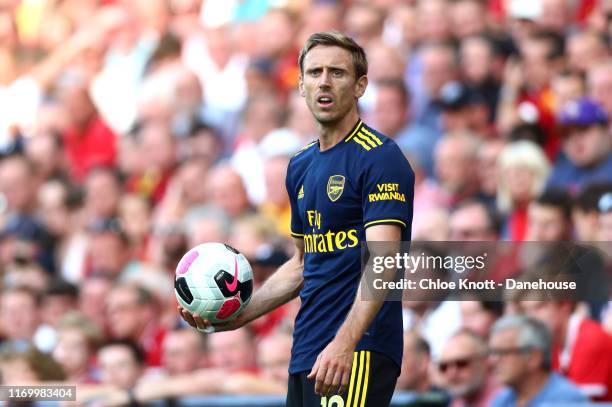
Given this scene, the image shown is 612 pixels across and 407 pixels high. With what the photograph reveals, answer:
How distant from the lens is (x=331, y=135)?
5.66 m

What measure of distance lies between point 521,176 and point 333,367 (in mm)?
5148

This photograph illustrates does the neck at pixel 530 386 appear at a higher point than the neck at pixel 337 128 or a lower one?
lower

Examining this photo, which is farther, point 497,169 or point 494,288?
point 497,169

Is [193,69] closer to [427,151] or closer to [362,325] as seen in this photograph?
[427,151]

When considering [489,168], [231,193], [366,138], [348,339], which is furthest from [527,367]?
[231,193]

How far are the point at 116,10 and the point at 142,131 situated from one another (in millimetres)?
3019

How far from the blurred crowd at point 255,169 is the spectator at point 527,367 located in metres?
0.01

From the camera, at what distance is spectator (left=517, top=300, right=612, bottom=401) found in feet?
26.4

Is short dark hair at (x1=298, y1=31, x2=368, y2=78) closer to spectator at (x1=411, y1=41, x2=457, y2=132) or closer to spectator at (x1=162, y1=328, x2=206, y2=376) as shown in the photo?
spectator at (x1=162, y1=328, x2=206, y2=376)

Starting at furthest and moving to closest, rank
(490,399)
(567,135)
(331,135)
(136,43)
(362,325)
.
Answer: (136,43) < (567,135) < (490,399) < (331,135) < (362,325)

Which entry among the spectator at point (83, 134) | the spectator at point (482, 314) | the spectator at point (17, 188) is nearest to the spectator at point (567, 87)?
the spectator at point (482, 314)

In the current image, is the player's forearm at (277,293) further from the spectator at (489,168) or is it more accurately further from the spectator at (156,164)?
the spectator at (156,164)

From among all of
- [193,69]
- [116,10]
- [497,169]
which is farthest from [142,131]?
[497,169]

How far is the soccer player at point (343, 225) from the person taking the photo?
5312 millimetres
